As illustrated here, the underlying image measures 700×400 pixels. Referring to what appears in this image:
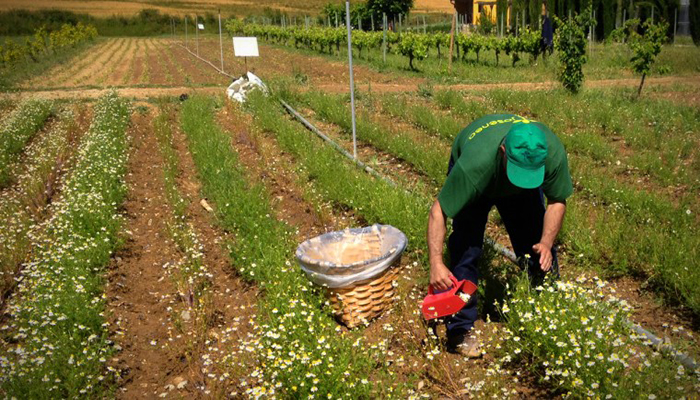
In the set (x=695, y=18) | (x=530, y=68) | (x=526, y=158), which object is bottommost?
(x=526, y=158)

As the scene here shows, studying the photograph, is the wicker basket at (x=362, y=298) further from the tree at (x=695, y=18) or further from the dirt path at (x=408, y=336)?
the tree at (x=695, y=18)

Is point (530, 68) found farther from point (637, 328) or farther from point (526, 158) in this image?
point (526, 158)

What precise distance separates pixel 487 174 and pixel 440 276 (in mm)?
612

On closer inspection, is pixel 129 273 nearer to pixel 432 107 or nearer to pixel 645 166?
pixel 645 166

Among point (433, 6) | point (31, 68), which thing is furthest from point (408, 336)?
point (433, 6)

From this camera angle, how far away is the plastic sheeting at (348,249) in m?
3.71

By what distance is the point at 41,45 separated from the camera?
106 ft

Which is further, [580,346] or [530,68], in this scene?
[530,68]

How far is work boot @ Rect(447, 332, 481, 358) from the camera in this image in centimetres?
346

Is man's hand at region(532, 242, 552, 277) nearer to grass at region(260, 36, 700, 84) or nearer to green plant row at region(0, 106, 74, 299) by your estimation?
green plant row at region(0, 106, 74, 299)

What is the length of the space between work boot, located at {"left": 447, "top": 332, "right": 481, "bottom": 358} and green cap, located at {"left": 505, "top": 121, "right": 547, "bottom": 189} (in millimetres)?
1156

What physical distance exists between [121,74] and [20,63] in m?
8.80

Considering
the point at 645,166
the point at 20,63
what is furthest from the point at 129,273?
the point at 20,63

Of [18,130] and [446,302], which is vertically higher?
[18,130]
